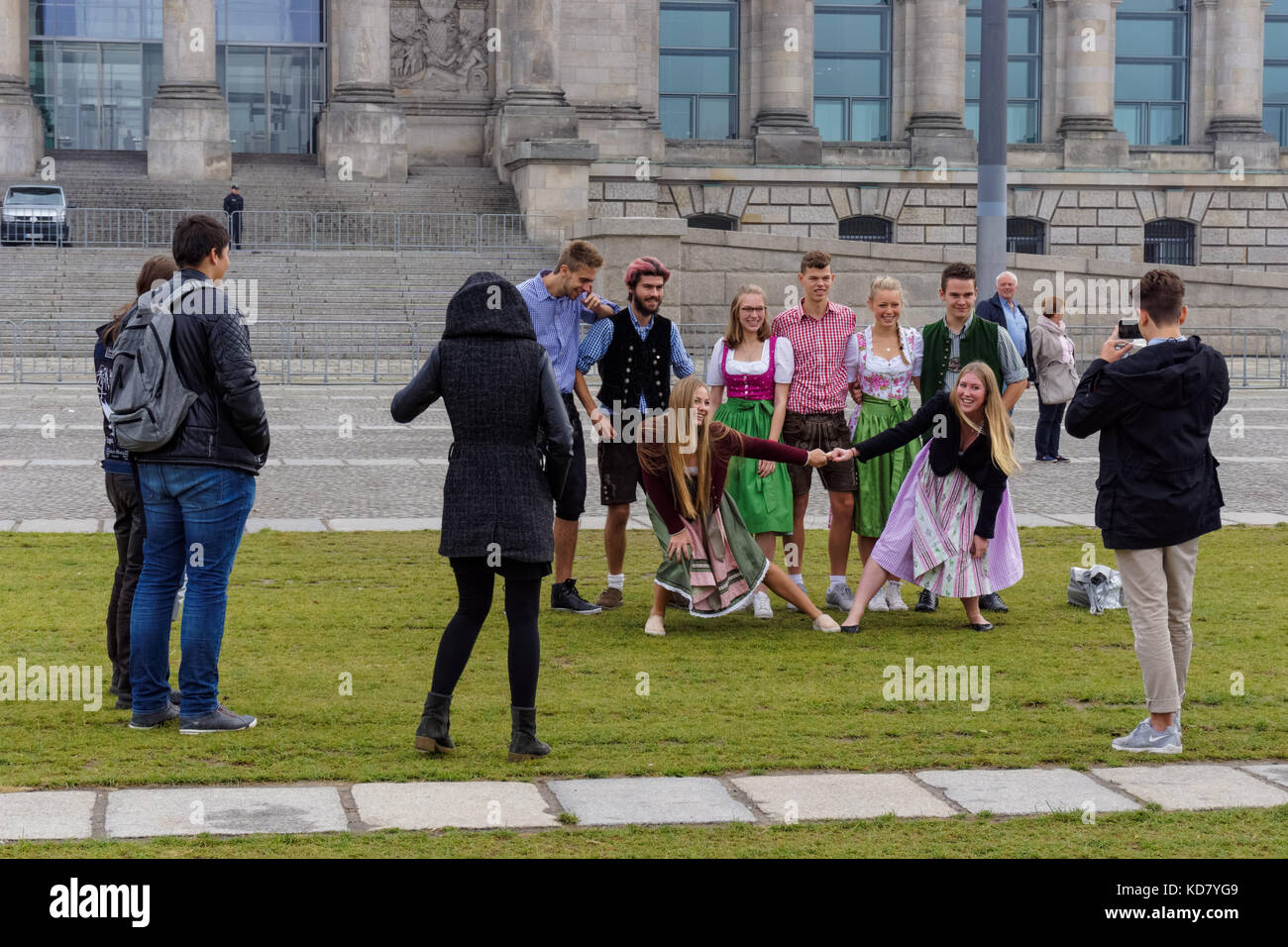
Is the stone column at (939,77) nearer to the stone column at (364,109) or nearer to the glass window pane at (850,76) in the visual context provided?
the glass window pane at (850,76)

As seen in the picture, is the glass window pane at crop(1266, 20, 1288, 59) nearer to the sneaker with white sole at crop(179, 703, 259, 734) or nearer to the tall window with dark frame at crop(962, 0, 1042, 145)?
the tall window with dark frame at crop(962, 0, 1042, 145)

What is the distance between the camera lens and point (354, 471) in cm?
1620

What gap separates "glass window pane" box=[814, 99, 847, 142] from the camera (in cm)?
4678

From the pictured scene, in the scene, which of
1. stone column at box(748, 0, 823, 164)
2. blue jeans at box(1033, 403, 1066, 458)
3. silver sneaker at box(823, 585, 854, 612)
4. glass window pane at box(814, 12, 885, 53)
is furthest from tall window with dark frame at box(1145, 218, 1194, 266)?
silver sneaker at box(823, 585, 854, 612)

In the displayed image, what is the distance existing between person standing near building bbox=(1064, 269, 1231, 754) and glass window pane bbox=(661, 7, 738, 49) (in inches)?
1596

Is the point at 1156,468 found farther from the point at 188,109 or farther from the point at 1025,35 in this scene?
the point at 1025,35

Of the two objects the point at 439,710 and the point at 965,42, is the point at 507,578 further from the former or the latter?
the point at 965,42

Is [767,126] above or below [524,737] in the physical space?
above

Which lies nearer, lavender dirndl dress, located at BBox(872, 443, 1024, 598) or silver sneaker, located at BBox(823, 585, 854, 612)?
lavender dirndl dress, located at BBox(872, 443, 1024, 598)

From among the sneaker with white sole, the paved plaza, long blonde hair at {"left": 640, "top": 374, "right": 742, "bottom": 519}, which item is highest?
long blonde hair at {"left": 640, "top": 374, "right": 742, "bottom": 519}

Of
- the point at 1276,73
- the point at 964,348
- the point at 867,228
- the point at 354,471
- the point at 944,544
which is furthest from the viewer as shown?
the point at 1276,73

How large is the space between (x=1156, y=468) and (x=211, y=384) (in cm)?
363

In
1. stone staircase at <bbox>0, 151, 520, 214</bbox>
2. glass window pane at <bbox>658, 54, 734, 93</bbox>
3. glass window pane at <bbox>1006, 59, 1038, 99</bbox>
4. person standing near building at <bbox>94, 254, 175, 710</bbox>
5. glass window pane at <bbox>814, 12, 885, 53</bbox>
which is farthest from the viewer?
glass window pane at <bbox>1006, 59, 1038, 99</bbox>

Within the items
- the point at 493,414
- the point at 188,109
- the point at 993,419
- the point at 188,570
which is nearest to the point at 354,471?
the point at 993,419
